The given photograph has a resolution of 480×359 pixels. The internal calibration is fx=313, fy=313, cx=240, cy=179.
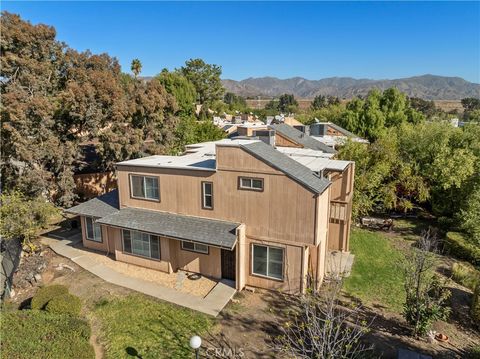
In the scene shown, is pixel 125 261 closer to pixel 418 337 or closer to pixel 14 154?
pixel 14 154

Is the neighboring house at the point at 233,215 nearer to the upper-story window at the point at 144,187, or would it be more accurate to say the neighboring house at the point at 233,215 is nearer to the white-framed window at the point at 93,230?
the upper-story window at the point at 144,187

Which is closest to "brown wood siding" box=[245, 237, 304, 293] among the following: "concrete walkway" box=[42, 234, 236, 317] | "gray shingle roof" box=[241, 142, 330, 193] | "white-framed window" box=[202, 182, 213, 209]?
"concrete walkway" box=[42, 234, 236, 317]

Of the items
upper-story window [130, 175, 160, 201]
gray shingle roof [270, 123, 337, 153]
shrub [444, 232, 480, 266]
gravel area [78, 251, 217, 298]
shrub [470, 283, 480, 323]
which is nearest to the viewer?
shrub [470, 283, 480, 323]

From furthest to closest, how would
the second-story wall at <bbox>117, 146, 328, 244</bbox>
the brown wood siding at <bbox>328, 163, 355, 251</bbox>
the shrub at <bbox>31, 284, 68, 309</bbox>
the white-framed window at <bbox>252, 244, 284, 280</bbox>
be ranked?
the brown wood siding at <bbox>328, 163, 355, 251</bbox> < the white-framed window at <bbox>252, 244, 284, 280</bbox> < the second-story wall at <bbox>117, 146, 328, 244</bbox> < the shrub at <bbox>31, 284, 68, 309</bbox>

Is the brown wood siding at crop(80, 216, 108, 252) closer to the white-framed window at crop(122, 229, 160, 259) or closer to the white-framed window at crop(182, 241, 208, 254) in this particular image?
the white-framed window at crop(122, 229, 160, 259)

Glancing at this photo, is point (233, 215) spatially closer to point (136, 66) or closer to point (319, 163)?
point (319, 163)

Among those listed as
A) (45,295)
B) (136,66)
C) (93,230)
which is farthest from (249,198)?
(136,66)

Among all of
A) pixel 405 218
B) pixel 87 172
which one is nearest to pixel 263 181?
pixel 405 218
